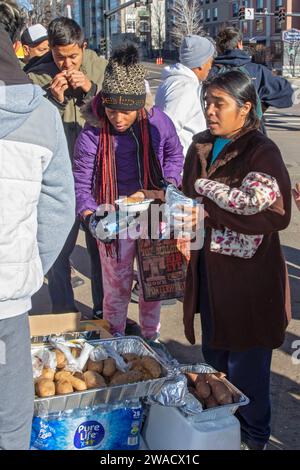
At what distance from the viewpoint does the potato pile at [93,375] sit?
2.55 metres

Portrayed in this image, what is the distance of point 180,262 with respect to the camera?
3.50 meters

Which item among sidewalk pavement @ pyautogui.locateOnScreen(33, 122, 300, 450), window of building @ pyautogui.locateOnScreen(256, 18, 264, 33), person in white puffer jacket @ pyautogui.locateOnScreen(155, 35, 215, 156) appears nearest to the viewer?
sidewalk pavement @ pyautogui.locateOnScreen(33, 122, 300, 450)

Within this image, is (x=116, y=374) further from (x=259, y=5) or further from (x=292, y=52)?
(x=259, y=5)

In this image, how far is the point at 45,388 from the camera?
2.53 metres

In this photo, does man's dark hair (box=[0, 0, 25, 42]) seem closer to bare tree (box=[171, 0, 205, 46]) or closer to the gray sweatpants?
the gray sweatpants

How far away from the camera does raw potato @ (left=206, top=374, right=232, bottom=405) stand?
263 centimetres

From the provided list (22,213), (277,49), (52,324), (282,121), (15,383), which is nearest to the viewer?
(22,213)

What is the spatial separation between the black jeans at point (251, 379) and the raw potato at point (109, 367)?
47 cm

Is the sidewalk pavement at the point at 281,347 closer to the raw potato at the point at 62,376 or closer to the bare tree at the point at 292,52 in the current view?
the raw potato at the point at 62,376

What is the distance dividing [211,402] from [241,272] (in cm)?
60

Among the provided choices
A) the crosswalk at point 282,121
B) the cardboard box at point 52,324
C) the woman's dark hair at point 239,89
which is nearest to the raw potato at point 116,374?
the cardboard box at point 52,324

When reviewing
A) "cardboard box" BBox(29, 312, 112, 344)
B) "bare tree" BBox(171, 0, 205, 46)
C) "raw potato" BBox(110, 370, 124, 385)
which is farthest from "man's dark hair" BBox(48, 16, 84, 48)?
"bare tree" BBox(171, 0, 205, 46)

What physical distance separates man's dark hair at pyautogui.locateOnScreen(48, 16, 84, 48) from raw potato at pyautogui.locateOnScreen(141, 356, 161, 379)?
6.89 ft

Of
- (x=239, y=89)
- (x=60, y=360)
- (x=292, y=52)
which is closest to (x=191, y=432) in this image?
(x=60, y=360)
